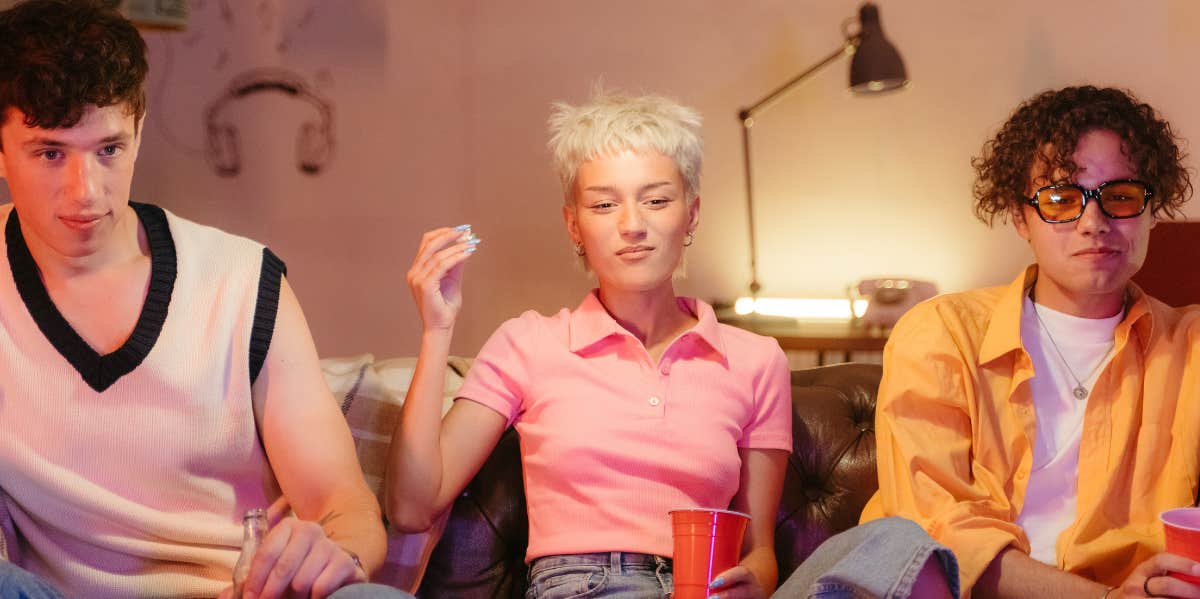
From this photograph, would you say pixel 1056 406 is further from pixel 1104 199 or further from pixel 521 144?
pixel 521 144

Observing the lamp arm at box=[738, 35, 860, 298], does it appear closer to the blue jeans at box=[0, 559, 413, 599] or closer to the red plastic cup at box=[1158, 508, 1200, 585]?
the red plastic cup at box=[1158, 508, 1200, 585]

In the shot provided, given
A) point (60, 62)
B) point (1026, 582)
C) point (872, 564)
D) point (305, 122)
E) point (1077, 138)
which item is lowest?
point (1026, 582)

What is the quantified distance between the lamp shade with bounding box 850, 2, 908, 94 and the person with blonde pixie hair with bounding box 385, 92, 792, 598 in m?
1.57

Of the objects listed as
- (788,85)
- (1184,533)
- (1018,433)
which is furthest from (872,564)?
(788,85)

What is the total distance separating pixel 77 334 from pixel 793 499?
1294 mm

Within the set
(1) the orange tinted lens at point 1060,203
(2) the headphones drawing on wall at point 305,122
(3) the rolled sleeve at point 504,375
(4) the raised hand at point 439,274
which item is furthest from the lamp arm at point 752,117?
(4) the raised hand at point 439,274

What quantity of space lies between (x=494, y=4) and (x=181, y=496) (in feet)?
8.73

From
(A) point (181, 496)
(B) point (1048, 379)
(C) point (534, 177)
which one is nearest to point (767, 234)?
(C) point (534, 177)

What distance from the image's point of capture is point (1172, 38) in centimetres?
385

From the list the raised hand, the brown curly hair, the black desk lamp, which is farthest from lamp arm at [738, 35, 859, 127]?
the brown curly hair

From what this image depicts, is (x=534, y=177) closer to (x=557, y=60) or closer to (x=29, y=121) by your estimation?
(x=557, y=60)

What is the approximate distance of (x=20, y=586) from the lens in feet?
4.66

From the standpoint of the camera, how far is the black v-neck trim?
5.98ft

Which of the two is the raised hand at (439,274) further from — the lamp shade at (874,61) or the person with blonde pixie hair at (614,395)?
the lamp shade at (874,61)
